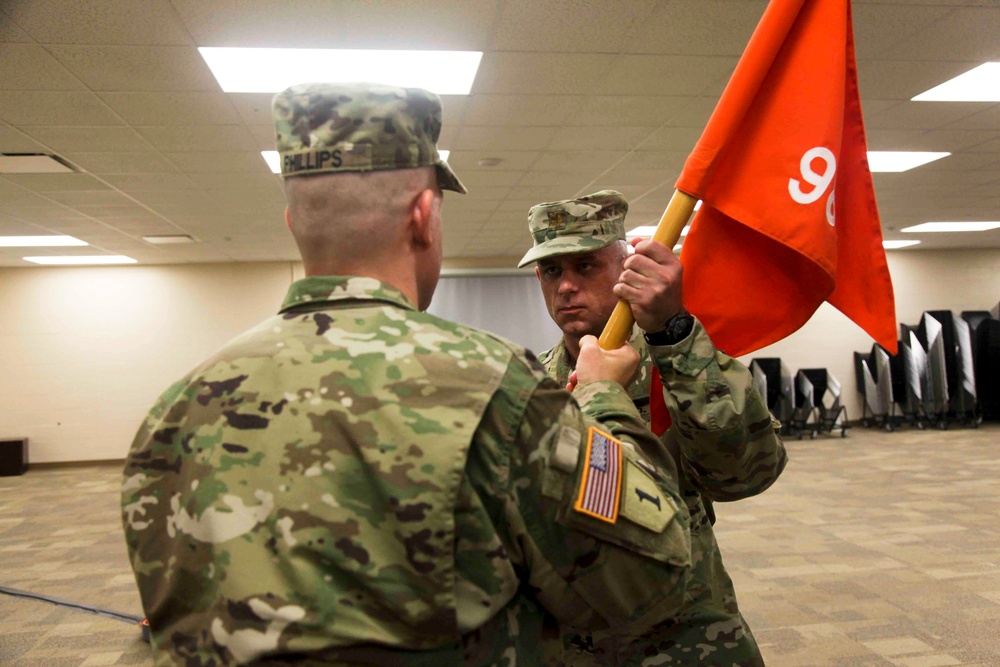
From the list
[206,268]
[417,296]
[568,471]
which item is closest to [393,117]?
[417,296]

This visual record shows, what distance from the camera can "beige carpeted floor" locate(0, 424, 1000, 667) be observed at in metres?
3.58

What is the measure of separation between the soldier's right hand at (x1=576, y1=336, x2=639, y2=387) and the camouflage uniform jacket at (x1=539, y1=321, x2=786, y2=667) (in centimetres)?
13

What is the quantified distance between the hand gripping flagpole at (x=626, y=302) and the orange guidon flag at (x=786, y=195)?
60 mm

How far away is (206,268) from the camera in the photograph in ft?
37.4

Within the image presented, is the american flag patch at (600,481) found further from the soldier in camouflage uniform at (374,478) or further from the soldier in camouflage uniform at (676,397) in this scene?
the soldier in camouflage uniform at (676,397)

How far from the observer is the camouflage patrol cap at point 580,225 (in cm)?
174

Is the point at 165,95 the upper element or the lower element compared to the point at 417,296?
upper

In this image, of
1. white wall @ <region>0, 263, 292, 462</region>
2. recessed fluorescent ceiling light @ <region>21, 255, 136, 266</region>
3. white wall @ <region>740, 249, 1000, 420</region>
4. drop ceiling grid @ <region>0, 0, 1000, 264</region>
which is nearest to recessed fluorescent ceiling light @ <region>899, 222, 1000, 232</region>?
white wall @ <region>740, 249, 1000, 420</region>

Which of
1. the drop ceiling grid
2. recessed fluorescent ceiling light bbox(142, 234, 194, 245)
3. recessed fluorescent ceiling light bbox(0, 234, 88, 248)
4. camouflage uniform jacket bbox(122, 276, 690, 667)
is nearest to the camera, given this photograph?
camouflage uniform jacket bbox(122, 276, 690, 667)

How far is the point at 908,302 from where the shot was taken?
12586 millimetres

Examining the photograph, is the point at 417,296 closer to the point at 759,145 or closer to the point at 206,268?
the point at 759,145

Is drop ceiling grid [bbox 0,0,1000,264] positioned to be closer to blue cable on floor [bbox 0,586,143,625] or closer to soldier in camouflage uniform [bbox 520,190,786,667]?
soldier in camouflage uniform [bbox 520,190,786,667]

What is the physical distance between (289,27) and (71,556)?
454 centimetres

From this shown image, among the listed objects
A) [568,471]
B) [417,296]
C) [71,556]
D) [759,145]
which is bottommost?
[71,556]
